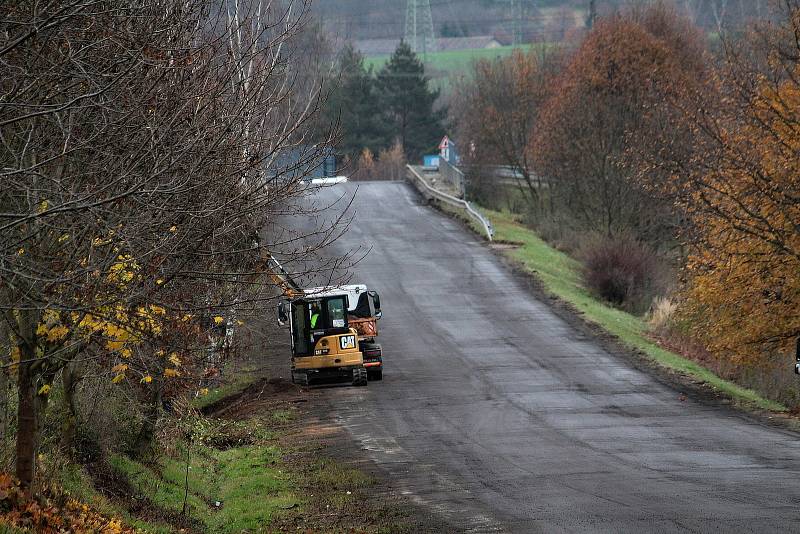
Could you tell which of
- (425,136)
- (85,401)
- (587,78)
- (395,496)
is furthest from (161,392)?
(425,136)

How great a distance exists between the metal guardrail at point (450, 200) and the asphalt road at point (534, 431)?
7318 mm

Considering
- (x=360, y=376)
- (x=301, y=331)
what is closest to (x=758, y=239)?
(x=360, y=376)

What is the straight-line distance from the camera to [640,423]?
22.2 meters

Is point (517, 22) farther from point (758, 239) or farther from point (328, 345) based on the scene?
point (328, 345)

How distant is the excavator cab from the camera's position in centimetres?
2605

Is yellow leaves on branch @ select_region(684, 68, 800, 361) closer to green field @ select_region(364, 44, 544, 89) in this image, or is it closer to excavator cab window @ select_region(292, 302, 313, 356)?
excavator cab window @ select_region(292, 302, 313, 356)

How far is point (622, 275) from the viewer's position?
4159 centimetres

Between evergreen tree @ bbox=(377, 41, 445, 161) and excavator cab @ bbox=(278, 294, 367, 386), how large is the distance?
→ 231ft

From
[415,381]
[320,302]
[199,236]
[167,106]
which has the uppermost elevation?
[167,106]

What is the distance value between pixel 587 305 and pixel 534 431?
16425 mm

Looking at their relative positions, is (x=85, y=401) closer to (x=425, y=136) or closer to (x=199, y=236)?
(x=199, y=236)

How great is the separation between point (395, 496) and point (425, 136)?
83.7 meters

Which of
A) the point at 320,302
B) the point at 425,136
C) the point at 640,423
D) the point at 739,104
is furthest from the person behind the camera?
the point at 425,136

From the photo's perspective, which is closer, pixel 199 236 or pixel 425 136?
pixel 199 236
